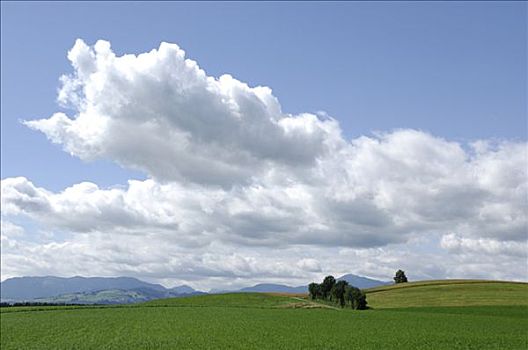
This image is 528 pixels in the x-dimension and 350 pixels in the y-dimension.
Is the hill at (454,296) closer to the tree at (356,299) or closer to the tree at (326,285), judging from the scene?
the tree at (356,299)

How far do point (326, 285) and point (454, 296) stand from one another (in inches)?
1225

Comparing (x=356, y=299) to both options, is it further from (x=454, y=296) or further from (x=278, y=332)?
(x=278, y=332)

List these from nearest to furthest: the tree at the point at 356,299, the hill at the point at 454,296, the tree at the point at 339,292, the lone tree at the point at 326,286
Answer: the hill at the point at 454,296, the tree at the point at 356,299, the tree at the point at 339,292, the lone tree at the point at 326,286

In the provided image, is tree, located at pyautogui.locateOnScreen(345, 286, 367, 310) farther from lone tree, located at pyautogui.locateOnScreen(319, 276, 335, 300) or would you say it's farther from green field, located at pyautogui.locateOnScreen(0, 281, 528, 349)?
green field, located at pyautogui.locateOnScreen(0, 281, 528, 349)

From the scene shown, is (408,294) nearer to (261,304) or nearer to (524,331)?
(261,304)

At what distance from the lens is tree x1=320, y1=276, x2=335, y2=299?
136m

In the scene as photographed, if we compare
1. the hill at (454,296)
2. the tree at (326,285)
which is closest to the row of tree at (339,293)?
the tree at (326,285)

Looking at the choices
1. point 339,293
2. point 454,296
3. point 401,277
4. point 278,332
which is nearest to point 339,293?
point 339,293

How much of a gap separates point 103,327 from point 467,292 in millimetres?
87269

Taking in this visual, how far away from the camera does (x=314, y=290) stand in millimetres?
139500

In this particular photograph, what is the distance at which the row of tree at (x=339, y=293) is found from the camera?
4698 inches

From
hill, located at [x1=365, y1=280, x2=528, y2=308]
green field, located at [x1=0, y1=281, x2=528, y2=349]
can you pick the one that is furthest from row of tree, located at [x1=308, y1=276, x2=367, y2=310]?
green field, located at [x1=0, y1=281, x2=528, y2=349]

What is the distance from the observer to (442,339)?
2131 inches

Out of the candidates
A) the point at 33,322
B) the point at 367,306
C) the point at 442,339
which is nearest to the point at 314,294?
the point at 367,306
